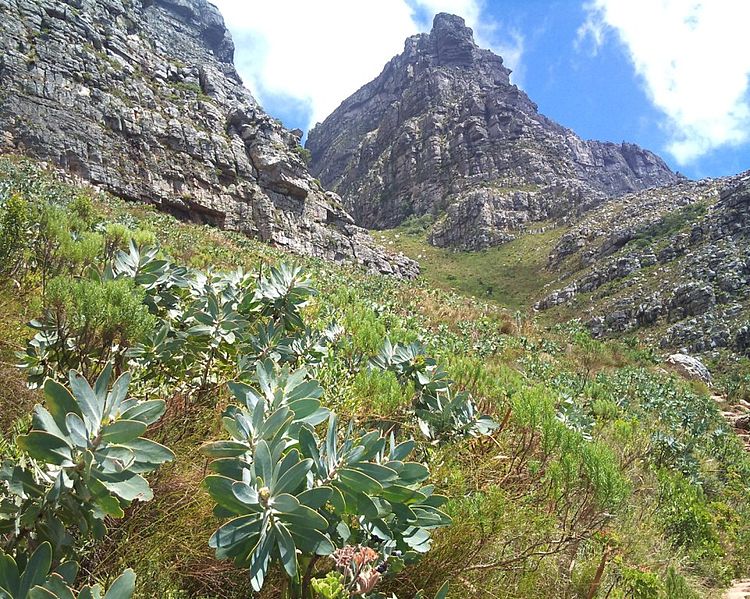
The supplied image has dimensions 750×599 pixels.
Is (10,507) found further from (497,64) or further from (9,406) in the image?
(497,64)

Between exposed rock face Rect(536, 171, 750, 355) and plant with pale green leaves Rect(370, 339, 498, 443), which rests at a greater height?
exposed rock face Rect(536, 171, 750, 355)

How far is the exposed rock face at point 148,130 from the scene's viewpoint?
21141 mm

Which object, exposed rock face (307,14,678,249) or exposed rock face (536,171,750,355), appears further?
exposed rock face (307,14,678,249)

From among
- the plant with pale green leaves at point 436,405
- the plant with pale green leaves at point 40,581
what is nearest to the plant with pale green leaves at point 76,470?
the plant with pale green leaves at point 40,581

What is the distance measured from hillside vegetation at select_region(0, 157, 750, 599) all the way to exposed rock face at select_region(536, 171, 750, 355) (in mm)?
23718

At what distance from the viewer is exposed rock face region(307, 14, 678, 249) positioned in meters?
65.7

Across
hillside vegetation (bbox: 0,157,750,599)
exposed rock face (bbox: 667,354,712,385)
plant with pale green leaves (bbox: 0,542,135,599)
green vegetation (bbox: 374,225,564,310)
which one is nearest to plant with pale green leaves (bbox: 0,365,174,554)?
hillside vegetation (bbox: 0,157,750,599)

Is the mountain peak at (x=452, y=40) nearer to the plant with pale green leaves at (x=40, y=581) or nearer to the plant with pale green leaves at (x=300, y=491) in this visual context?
the plant with pale green leaves at (x=300, y=491)

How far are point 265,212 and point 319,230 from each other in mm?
5540

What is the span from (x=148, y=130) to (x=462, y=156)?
6275cm

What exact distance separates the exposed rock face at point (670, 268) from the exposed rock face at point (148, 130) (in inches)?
715

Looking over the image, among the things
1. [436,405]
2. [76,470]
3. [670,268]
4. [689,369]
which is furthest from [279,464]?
[670,268]

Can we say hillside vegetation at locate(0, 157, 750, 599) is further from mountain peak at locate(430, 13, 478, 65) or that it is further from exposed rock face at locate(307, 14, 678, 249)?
mountain peak at locate(430, 13, 478, 65)

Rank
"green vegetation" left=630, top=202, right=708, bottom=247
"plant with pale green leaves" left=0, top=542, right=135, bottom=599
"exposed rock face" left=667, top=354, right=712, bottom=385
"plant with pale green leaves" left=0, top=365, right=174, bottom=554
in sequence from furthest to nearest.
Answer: "green vegetation" left=630, top=202, right=708, bottom=247
"exposed rock face" left=667, top=354, right=712, bottom=385
"plant with pale green leaves" left=0, top=365, right=174, bottom=554
"plant with pale green leaves" left=0, top=542, right=135, bottom=599
